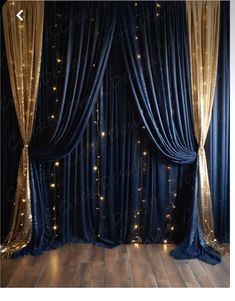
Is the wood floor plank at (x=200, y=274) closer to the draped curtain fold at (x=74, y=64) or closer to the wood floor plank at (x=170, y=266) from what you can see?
the wood floor plank at (x=170, y=266)

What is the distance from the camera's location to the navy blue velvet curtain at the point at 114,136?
395 cm

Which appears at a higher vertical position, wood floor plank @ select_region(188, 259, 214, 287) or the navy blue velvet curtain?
the navy blue velvet curtain

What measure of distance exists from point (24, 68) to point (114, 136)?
1041 millimetres

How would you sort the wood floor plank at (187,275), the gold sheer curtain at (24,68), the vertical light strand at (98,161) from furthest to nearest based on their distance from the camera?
the vertical light strand at (98,161), the gold sheer curtain at (24,68), the wood floor plank at (187,275)

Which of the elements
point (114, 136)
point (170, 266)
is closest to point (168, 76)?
point (114, 136)

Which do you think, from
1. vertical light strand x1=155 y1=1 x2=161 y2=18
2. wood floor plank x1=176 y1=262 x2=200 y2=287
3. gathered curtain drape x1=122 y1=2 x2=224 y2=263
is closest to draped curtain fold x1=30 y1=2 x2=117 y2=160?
gathered curtain drape x1=122 y1=2 x2=224 y2=263

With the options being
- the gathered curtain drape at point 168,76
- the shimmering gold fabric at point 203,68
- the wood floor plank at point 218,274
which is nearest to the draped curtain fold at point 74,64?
the gathered curtain drape at point 168,76

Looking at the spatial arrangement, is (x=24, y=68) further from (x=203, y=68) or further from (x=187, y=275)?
(x=187, y=275)

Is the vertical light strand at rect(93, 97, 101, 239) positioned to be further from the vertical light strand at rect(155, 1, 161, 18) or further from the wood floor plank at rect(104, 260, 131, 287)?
the vertical light strand at rect(155, 1, 161, 18)

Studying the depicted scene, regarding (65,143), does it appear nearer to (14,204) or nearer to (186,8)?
(14,204)

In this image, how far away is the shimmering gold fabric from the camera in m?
3.93

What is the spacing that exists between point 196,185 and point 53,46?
73.0 inches

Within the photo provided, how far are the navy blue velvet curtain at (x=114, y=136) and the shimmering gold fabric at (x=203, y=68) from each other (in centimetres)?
9

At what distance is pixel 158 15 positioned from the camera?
3979mm
